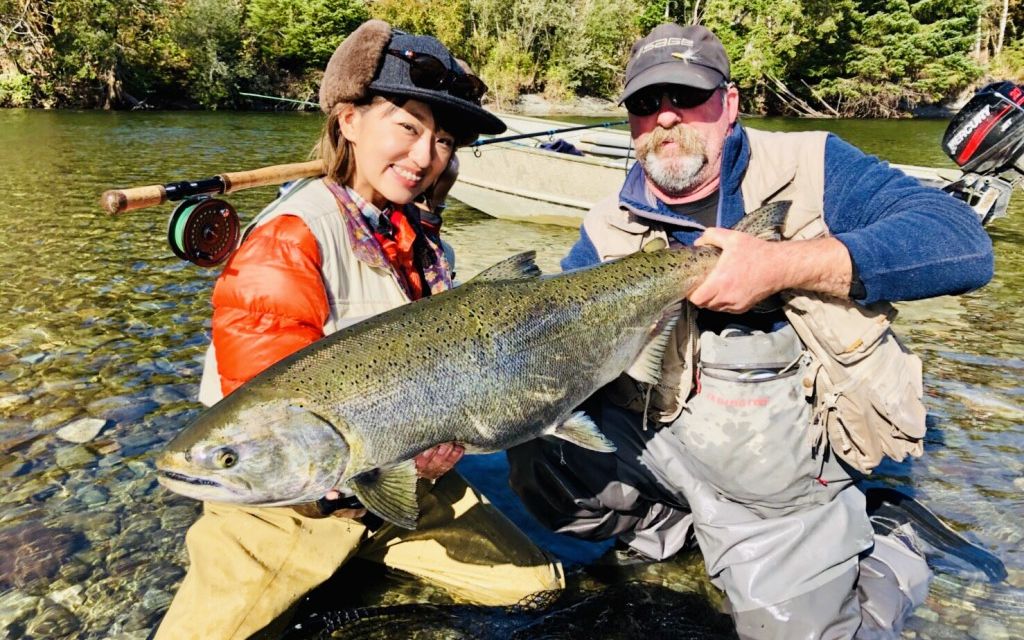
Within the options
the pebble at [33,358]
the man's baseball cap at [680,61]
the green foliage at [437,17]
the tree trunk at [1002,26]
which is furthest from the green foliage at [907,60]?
the pebble at [33,358]

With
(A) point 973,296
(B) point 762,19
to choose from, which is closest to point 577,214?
(A) point 973,296

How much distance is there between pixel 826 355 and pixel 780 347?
0.62ft

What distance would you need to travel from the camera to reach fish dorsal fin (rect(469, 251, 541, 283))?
9.49ft

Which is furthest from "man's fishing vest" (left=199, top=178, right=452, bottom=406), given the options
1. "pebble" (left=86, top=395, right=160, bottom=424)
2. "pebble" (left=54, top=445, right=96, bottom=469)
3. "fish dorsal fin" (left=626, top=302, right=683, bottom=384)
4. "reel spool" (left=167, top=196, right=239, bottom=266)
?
"pebble" (left=86, top=395, right=160, bottom=424)

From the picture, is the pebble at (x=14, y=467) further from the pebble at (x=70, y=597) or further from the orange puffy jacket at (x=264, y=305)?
the orange puffy jacket at (x=264, y=305)

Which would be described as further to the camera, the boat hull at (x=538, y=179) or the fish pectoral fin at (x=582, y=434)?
the boat hull at (x=538, y=179)

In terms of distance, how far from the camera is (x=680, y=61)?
10.6ft

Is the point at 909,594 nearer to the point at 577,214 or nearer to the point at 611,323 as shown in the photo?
the point at 611,323

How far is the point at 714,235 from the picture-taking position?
2.84 m

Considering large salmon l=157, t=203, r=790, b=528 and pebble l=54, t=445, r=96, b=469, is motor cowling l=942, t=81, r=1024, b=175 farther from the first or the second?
pebble l=54, t=445, r=96, b=469

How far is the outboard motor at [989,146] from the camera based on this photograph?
13.4ft

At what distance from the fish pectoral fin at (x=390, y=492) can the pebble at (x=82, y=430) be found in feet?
11.0

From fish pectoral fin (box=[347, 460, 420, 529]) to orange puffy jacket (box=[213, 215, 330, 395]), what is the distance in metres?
0.66

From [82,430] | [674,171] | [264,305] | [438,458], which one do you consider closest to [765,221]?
[674,171]
